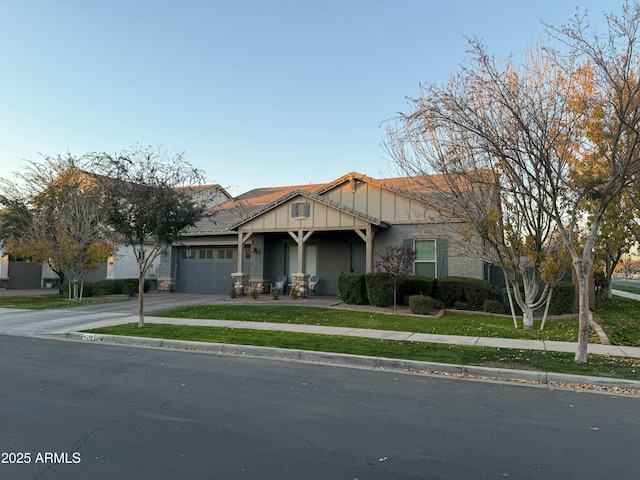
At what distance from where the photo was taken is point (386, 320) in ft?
46.2

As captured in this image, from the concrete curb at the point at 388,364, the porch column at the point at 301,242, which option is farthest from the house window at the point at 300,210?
the concrete curb at the point at 388,364

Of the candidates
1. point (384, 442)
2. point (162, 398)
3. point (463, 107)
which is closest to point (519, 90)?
point (463, 107)

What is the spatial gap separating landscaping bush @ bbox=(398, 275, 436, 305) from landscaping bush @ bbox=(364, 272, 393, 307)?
737 mm

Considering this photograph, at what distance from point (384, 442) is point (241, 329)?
8.11 m

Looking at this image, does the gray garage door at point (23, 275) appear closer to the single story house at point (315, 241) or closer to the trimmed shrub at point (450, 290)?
the single story house at point (315, 241)

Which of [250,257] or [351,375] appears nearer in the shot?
[351,375]

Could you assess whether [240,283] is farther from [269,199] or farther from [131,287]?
[269,199]

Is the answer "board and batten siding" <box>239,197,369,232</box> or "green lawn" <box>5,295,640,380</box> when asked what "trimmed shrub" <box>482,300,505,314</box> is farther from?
"board and batten siding" <box>239,197,369,232</box>

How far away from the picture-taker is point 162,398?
6301 millimetres

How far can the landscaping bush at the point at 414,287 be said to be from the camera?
56.7ft

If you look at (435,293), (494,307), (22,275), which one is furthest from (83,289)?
(494,307)

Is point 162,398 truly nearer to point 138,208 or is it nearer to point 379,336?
point 379,336

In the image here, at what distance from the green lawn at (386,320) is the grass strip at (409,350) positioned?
1.99 meters

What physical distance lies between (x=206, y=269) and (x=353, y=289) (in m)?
10.4
